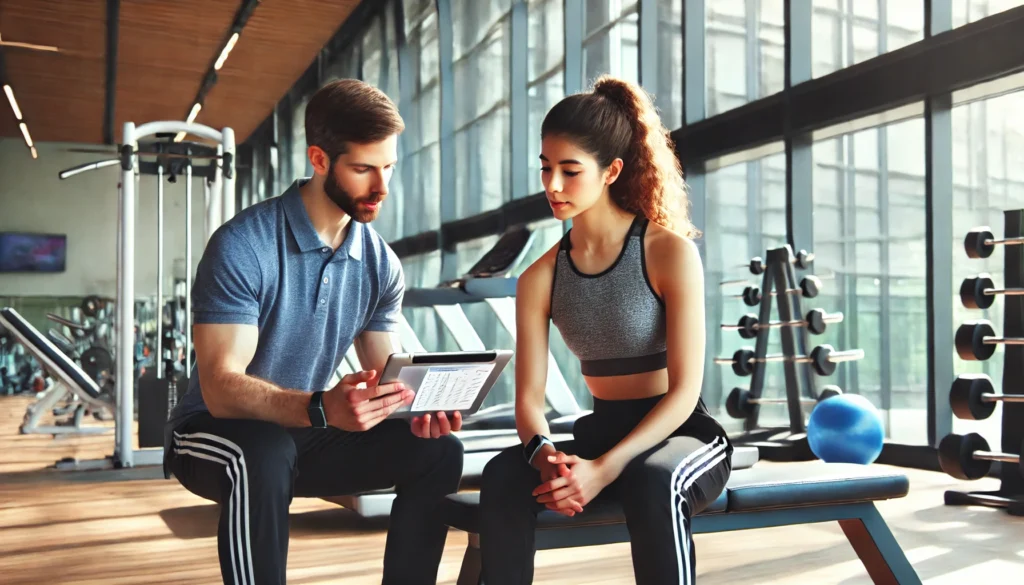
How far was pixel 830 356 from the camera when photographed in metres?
4.41

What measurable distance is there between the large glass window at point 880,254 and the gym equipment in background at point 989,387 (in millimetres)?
1738

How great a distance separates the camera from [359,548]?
2.81 meters

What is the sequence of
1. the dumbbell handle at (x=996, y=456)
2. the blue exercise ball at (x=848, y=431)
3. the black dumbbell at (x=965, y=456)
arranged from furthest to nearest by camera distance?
the blue exercise ball at (x=848, y=431) < the black dumbbell at (x=965, y=456) < the dumbbell handle at (x=996, y=456)

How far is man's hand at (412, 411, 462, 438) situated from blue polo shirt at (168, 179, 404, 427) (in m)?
0.24

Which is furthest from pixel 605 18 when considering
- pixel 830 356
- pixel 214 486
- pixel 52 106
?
pixel 52 106

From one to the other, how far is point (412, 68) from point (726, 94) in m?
4.34

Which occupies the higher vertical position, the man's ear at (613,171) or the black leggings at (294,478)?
the man's ear at (613,171)

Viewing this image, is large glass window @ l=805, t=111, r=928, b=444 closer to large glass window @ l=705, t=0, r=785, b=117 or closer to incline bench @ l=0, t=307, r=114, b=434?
large glass window @ l=705, t=0, r=785, b=117

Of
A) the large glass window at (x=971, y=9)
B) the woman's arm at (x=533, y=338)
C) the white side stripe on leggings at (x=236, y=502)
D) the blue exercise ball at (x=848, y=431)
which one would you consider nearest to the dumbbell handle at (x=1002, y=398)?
the blue exercise ball at (x=848, y=431)

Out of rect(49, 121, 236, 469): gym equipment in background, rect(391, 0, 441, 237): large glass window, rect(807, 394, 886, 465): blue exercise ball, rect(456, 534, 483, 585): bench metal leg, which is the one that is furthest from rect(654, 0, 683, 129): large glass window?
rect(456, 534, 483, 585): bench metal leg

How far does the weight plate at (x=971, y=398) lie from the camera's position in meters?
3.13

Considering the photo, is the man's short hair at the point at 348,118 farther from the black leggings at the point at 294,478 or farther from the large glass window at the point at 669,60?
the large glass window at the point at 669,60

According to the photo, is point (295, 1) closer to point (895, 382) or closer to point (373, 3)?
point (373, 3)

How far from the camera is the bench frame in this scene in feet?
5.50
